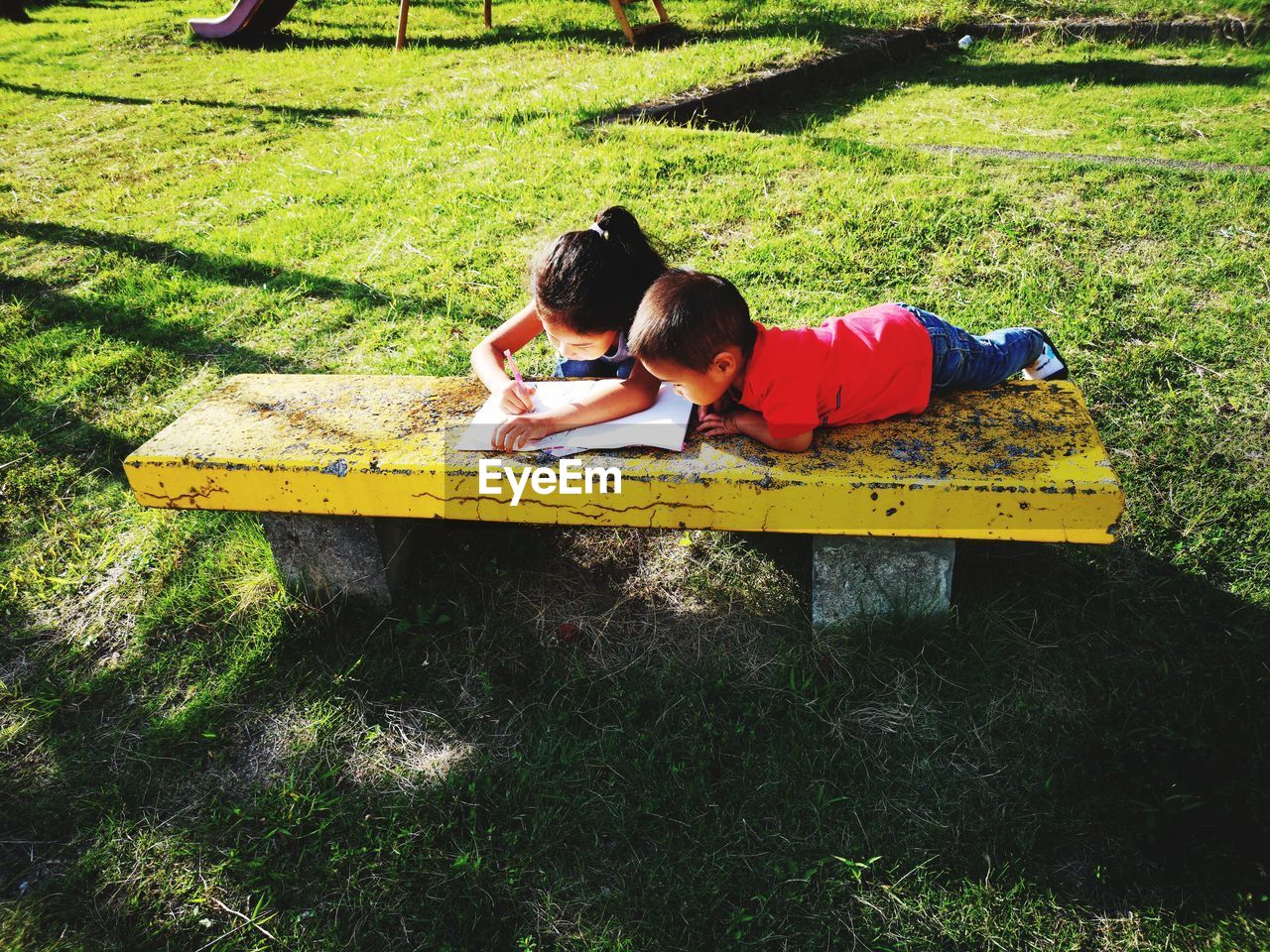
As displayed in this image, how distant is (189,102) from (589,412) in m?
8.07

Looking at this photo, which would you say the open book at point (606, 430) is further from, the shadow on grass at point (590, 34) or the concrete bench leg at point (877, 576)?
the shadow on grass at point (590, 34)

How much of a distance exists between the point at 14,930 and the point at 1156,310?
458 centimetres

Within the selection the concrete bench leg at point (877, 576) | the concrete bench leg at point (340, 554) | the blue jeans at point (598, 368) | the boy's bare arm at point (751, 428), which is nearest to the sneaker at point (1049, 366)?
the concrete bench leg at point (877, 576)

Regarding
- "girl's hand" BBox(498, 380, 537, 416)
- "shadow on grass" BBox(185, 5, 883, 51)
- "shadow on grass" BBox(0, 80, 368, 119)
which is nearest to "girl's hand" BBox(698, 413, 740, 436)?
"girl's hand" BBox(498, 380, 537, 416)

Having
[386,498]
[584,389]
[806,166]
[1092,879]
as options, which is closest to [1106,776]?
[1092,879]

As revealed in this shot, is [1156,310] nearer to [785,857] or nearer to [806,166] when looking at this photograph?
[806,166]

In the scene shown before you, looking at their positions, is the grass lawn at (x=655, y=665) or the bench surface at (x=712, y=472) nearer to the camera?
the grass lawn at (x=655, y=665)

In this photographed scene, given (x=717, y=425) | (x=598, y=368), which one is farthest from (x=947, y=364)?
(x=598, y=368)

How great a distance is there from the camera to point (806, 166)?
551cm

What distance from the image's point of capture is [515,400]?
2633 millimetres

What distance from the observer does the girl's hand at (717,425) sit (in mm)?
2451

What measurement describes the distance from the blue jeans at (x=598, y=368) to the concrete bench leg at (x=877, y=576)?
100 cm

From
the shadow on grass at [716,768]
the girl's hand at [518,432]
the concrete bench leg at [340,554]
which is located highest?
the girl's hand at [518,432]

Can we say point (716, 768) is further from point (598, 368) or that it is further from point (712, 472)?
point (598, 368)
